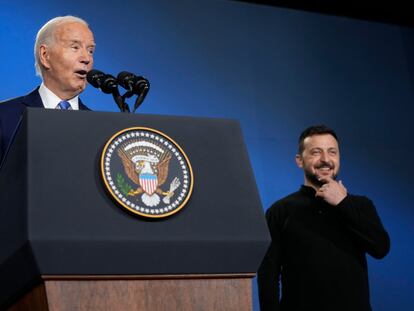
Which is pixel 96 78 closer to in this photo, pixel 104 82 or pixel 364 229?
pixel 104 82

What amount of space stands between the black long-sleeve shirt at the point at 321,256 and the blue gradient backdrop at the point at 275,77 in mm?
650

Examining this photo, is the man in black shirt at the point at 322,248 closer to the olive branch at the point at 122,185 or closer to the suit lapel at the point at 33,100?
the suit lapel at the point at 33,100

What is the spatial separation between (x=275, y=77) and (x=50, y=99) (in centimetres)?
185

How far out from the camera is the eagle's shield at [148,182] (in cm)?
118

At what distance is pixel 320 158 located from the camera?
2.73 m

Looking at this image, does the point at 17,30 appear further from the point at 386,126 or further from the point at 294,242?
the point at 386,126

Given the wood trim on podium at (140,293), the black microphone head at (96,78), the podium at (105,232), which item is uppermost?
the black microphone head at (96,78)

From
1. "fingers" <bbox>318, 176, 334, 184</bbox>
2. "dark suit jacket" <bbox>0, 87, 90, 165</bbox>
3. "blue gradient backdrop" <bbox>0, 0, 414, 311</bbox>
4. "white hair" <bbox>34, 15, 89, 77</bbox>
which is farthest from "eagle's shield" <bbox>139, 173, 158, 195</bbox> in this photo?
"blue gradient backdrop" <bbox>0, 0, 414, 311</bbox>

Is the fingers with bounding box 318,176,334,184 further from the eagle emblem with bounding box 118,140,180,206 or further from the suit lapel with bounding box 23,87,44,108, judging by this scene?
the eagle emblem with bounding box 118,140,180,206

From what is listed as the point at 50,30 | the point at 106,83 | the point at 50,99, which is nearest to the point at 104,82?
the point at 106,83

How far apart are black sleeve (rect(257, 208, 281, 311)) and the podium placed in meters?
1.34

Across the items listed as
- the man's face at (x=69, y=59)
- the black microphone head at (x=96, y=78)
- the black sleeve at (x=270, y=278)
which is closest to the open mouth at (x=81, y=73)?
the man's face at (x=69, y=59)

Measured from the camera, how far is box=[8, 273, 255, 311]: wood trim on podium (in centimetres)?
107

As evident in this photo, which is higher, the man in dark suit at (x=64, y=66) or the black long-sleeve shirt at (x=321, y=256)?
the man in dark suit at (x=64, y=66)
